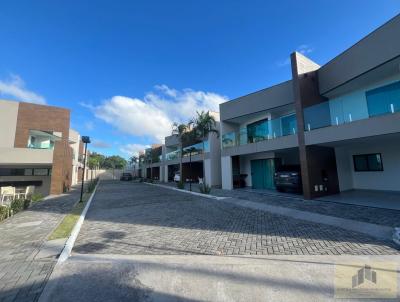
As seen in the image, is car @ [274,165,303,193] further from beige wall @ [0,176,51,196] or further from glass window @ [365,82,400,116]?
beige wall @ [0,176,51,196]

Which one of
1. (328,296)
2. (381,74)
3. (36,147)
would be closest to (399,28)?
(381,74)

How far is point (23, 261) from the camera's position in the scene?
4.53 metres

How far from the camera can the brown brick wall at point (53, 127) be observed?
18703 mm

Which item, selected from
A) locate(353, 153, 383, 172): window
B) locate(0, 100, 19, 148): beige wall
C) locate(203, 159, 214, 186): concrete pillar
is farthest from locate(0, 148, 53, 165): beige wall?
locate(353, 153, 383, 172): window

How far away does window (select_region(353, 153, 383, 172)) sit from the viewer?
13047mm

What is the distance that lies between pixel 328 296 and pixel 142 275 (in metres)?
3.17

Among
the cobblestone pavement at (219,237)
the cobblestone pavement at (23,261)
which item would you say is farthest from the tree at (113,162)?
the cobblestone pavement at (219,237)

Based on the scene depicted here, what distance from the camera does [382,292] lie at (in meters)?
3.27

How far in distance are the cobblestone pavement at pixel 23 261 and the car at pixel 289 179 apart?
12.6 metres

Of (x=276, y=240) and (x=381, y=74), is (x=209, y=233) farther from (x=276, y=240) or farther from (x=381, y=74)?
(x=381, y=74)

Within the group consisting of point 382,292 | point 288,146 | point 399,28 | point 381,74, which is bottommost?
point 382,292

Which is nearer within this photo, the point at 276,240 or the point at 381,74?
the point at 276,240

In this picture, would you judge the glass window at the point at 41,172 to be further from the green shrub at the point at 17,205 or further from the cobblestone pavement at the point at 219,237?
the cobblestone pavement at the point at 219,237

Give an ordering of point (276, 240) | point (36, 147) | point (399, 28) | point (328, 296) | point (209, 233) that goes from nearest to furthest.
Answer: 1. point (328, 296)
2. point (276, 240)
3. point (209, 233)
4. point (399, 28)
5. point (36, 147)
